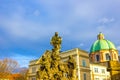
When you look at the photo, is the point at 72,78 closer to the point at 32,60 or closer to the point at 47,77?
the point at 47,77

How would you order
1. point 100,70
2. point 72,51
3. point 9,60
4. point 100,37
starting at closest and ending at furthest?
point 72,51, point 9,60, point 100,70, point 100,37

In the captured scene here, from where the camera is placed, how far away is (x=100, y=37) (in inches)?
3499

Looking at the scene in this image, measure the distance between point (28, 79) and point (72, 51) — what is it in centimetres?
2141

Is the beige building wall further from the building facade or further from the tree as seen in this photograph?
the tree

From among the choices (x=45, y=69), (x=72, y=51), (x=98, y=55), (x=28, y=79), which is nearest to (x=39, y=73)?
(x=45, y=69)

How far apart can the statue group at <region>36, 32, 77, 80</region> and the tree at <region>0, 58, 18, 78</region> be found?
44.6m

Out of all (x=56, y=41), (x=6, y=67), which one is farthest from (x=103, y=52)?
(x=56, y=41)

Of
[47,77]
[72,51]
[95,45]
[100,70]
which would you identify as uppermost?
[95,45]

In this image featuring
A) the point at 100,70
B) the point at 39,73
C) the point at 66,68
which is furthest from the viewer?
the point at 100,70

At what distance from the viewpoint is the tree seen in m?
60.6

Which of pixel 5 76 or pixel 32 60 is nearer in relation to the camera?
pixel 5 76

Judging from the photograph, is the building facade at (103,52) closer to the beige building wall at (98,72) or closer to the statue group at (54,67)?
the beige building wall at (98,72)

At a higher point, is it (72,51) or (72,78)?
(72,51)

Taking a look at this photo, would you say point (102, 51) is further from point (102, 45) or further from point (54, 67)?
point (54, 67)
